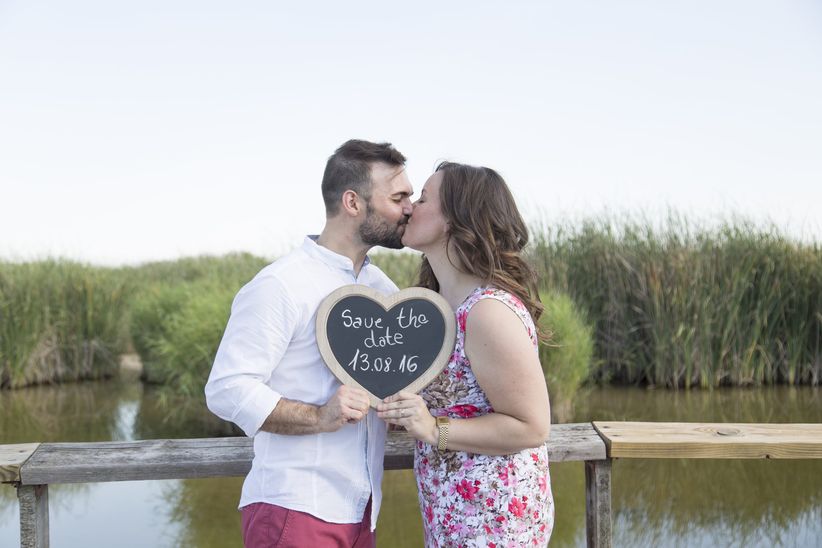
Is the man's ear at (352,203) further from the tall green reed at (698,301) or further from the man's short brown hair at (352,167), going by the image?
the tall green reed at (698,301)

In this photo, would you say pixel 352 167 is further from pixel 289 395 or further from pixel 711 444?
pixel 711 444

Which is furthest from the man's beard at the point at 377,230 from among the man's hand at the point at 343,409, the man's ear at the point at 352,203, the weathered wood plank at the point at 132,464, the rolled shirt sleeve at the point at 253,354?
the weathered wood plank at the point at 132,464

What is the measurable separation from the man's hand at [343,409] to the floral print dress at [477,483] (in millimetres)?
187

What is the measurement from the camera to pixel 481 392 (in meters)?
1.62

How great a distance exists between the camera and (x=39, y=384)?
8.36m

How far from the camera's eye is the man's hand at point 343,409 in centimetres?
156

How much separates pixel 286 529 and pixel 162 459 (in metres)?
0.54

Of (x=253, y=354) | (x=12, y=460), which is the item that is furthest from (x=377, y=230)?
(x=12, y=460)

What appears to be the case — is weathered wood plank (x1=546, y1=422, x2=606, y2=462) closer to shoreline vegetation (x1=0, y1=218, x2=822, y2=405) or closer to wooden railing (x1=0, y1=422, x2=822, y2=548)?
wooden railing (x1=0, y1=422, x2=822, y2=548)

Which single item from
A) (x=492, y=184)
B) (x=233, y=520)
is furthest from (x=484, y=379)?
(x=233, y=520)

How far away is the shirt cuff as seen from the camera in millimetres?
1565

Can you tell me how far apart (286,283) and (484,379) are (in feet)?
1.67

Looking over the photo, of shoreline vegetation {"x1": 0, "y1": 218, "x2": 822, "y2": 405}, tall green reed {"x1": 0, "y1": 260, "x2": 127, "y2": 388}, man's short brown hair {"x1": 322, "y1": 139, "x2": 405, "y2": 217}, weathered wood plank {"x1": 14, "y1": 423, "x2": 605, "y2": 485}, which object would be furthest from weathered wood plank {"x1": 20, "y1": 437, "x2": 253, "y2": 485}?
tall green reed {"x1": 0, "y1": 260, "x2": 127, "y2": 388}

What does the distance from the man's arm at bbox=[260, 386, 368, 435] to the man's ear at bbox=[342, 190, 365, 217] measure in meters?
0.48
